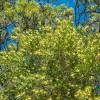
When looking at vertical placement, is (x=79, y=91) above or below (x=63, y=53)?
below

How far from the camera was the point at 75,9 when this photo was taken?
1741 inches

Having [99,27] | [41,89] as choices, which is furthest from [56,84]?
[99,27]

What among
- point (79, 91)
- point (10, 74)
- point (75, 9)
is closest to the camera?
point (79, 91)

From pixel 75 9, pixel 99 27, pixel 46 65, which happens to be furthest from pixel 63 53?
pixel 75 9

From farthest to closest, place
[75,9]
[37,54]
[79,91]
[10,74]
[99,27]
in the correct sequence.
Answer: [75,9] → [99,27] → [10,74] → [37,54] → [79,91]

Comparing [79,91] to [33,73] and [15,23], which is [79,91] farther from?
[15,23]

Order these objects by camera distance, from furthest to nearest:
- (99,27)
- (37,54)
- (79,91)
A: (99,27)
(37,54)
(79,91)

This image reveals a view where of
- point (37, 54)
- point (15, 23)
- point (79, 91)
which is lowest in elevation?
point (79, 91)

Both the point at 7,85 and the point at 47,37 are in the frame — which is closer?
the point at 47,37

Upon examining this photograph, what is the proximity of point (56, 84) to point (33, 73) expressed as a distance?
7.41 ft

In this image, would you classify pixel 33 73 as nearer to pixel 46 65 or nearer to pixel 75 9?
pixel 46 65

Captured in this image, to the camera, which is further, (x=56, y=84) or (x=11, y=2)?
(x=11, y=2)

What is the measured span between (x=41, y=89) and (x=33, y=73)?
2.08 metres

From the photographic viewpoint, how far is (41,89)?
91.2 feet
